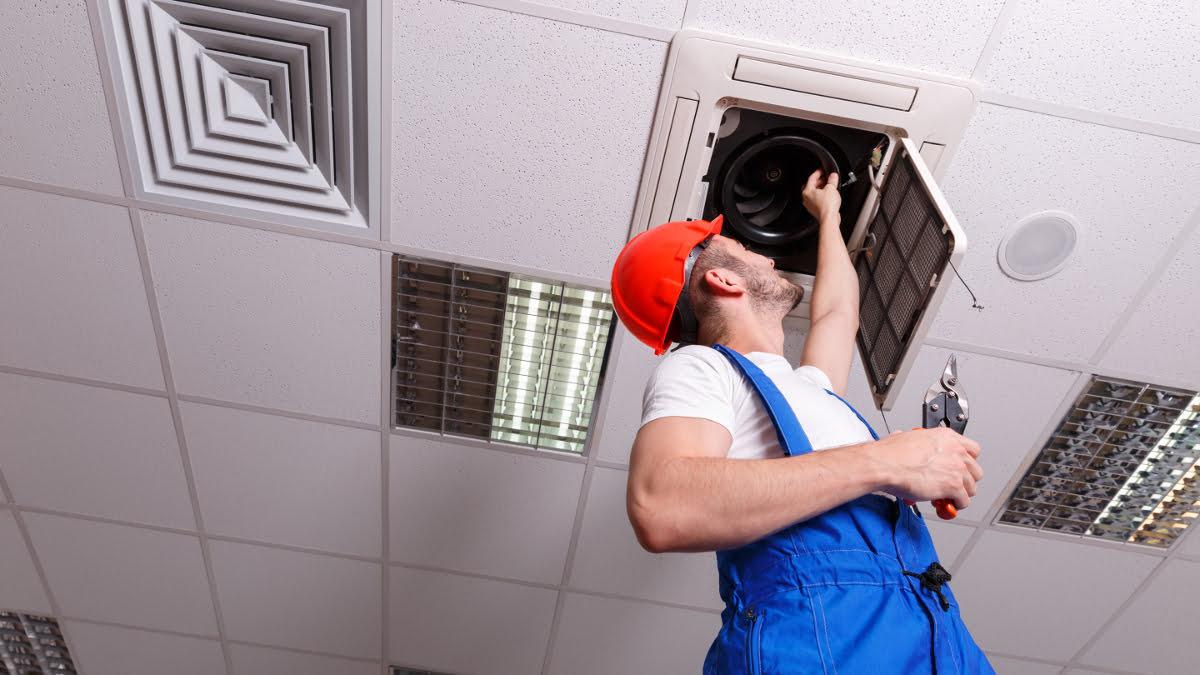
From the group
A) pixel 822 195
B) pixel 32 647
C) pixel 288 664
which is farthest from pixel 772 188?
pixel 32 647

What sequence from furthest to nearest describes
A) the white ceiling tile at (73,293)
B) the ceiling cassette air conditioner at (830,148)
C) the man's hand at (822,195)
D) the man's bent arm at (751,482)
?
the white ceiling tile at (73,293)
the man's hand at (822,195)
the ceiling cassette air conditioner at (830,148)
the man's bent arm at (751,482)

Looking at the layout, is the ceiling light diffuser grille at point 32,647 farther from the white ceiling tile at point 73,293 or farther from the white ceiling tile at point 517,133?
the white ceiling tile at point 517,133

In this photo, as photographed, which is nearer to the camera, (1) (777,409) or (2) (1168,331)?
(1) (777,409)

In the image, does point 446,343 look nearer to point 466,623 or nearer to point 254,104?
point 254,104

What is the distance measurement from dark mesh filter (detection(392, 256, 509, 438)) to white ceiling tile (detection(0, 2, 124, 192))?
70cm

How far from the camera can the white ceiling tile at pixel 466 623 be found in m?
2.42

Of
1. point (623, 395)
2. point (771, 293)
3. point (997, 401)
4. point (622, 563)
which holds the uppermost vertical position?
point (771, 293)

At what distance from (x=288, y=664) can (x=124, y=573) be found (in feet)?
2.14

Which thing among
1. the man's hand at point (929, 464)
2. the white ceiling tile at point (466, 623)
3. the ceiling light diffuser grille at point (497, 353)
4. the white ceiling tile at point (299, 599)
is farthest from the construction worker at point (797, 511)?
the white ceiling tile at point (299, 599)

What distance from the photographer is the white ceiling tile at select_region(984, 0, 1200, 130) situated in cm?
147

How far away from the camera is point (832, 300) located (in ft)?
5.17

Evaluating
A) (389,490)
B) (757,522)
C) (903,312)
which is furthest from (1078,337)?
(389,490)

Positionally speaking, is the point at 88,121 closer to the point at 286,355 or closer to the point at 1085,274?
the point at 286,355

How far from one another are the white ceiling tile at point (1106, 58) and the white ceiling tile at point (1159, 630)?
62.7 inches
